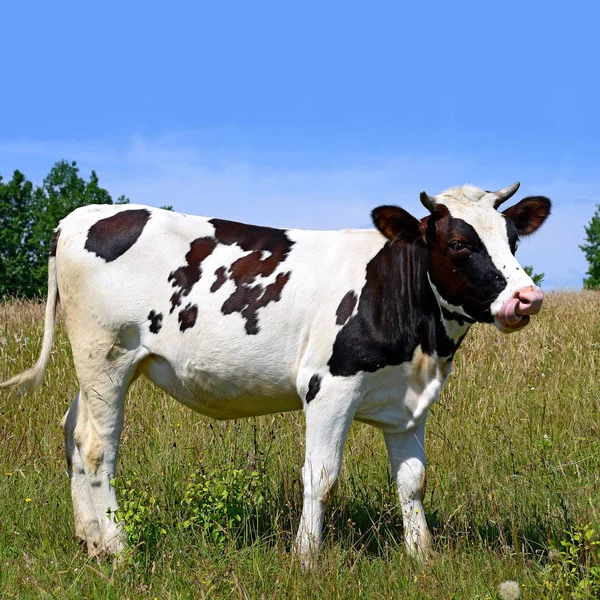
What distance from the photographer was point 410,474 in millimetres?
4789

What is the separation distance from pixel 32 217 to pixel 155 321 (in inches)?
1606

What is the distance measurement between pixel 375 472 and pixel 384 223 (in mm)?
2375

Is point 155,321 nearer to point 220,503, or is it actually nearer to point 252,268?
point 252,268

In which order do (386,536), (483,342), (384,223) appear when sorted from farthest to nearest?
(483,342), (386,536), (384,223)

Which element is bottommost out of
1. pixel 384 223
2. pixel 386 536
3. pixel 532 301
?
pixel 386 536

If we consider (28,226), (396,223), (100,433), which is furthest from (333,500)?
(28,226)

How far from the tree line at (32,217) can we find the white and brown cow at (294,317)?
32565 mm

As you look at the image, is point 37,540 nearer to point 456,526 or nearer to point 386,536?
point 386,536

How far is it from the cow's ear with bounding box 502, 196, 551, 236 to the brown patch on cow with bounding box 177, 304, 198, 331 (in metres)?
2.13

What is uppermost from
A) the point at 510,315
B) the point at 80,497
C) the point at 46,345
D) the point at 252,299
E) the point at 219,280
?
the point at 219,280

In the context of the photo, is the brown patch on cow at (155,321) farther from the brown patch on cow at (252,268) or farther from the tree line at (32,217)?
the tree line at (32,217)

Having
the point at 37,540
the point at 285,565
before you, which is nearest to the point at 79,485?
the point at 37,540

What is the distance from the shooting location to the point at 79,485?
5.29 metres

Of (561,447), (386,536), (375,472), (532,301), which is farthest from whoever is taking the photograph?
(561,447)
